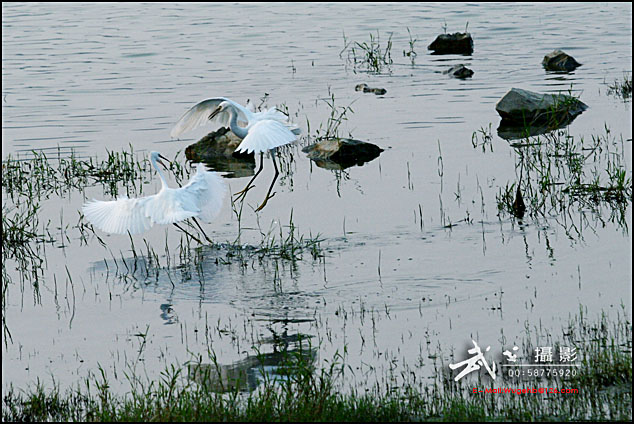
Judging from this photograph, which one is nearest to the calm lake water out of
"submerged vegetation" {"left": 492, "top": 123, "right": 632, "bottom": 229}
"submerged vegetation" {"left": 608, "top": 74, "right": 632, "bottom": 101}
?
"submerged vegetation" {"left": 492, "top": 123, "right": 632, "bottom": 229}

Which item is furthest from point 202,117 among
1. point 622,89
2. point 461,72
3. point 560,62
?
point 560,62

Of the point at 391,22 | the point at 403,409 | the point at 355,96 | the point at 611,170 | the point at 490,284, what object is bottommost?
the point at 403,409

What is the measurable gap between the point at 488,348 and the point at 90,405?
2.73 meters

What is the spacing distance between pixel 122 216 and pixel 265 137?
1995mm

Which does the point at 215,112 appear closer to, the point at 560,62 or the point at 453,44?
the point at 560,62

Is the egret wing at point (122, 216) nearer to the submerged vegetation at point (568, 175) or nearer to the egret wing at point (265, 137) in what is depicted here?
the egret wing at point (265, 137)

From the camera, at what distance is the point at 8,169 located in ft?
43.4

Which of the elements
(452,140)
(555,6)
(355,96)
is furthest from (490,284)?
(555,6)

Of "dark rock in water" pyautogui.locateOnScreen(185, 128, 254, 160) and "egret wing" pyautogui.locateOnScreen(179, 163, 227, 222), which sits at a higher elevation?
"dark rock in water" pyautogui.locateOnScreen(185, 128, 254, 160)

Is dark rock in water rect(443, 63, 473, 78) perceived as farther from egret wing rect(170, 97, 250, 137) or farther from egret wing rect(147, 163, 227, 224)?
egret wing rect(147, 163, 227, 224)

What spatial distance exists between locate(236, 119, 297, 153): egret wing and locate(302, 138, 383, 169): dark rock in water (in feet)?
8.49

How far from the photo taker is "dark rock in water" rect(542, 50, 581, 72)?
67.2 feet

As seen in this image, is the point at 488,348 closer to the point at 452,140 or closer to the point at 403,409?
the point at 403,409

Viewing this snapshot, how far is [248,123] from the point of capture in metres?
12.0
